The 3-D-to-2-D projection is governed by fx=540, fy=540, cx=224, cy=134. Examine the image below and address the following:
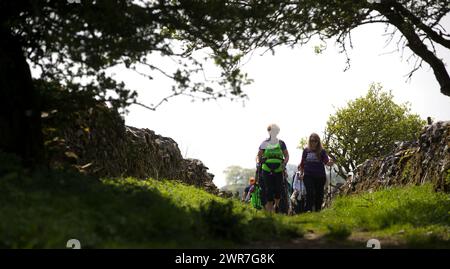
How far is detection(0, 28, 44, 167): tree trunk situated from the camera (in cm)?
877

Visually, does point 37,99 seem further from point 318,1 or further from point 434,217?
point 434,217

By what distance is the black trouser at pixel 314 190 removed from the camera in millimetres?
13281

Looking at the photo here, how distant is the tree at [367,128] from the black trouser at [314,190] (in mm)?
26424

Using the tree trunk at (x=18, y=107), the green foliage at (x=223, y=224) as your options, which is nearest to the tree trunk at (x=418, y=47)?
the green foliage at (x=223, y=224)

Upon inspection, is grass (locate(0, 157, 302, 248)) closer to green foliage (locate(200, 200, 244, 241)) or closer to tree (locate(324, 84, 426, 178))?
green foliage (locate(200, 200, 244, 241))

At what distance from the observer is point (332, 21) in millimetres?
12023

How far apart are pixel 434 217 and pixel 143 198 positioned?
5.19 m

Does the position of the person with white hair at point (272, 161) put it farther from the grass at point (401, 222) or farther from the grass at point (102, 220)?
the grass at point (102, 220)

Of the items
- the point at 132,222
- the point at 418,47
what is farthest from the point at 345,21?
the point at 132,222

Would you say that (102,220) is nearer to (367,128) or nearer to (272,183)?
(272,183)

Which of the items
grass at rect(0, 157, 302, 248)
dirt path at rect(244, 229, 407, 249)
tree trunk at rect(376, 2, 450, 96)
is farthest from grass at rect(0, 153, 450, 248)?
tree trunk at rect(376, 2, 450, 96)

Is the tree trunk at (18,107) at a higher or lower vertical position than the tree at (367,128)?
lower

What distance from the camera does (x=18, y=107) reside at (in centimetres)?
880

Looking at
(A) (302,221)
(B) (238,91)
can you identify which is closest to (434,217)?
(A) (302,221)
